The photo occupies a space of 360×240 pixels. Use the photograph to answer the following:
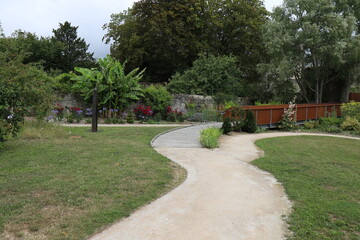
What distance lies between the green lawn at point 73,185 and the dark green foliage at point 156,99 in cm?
976

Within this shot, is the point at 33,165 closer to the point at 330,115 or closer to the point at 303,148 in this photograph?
the point at 303,148

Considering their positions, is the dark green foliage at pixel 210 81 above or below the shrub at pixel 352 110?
above

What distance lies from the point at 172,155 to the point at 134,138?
2700 mm

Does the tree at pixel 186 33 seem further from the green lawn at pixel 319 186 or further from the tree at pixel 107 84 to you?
the green lawn at pixel 319 186

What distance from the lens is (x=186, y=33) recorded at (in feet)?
79.9

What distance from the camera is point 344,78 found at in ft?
70.1

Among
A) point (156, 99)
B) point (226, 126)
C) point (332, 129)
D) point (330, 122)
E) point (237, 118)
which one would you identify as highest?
point (156, 99)

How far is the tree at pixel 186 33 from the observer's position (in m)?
24.1

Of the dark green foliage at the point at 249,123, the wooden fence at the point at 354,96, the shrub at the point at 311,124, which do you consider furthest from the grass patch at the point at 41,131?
the wooden fence at the point at 354,96

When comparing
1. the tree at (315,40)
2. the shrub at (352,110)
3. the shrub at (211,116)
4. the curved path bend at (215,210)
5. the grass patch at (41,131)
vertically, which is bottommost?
the curved path bend at (215,210)

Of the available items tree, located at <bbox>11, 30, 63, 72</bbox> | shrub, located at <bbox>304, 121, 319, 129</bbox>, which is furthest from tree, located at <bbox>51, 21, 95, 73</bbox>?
shrub, located at <bbox>304, 121, 319, 129</bbox>

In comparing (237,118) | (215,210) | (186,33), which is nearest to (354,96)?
(186,33)

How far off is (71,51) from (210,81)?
20.6m

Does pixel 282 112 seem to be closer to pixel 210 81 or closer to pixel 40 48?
pixel 210 81
